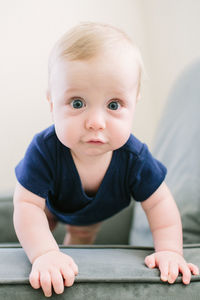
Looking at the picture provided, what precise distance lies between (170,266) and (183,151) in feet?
1.79

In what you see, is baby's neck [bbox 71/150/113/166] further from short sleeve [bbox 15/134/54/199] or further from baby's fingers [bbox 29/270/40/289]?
baby's fingers [bbox 29/270/40/289]

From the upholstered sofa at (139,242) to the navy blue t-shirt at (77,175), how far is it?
125 millimetres

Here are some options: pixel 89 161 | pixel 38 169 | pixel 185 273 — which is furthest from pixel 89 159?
pixel 185 273

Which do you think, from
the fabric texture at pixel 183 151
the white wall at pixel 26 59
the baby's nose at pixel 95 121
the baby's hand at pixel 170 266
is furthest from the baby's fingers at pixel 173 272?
the white wall at pixel 26 59

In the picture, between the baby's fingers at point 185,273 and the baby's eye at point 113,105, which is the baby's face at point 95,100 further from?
the baby's fingers at point 185,273

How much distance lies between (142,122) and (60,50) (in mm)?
1257

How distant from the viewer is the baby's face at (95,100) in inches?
25.4

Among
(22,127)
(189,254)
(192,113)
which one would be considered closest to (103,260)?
(189,254)

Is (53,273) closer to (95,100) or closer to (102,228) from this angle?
(95,100)

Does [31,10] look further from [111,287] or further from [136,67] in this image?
[111,287]

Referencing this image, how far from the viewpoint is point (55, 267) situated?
604mm

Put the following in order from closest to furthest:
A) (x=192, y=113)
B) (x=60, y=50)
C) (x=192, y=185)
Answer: (x=60, y=50), (x=192, y=185), (x=192, y=113)

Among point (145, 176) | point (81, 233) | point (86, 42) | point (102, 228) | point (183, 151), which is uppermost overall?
point (86, 42)

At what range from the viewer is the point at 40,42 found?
1.61 meters
